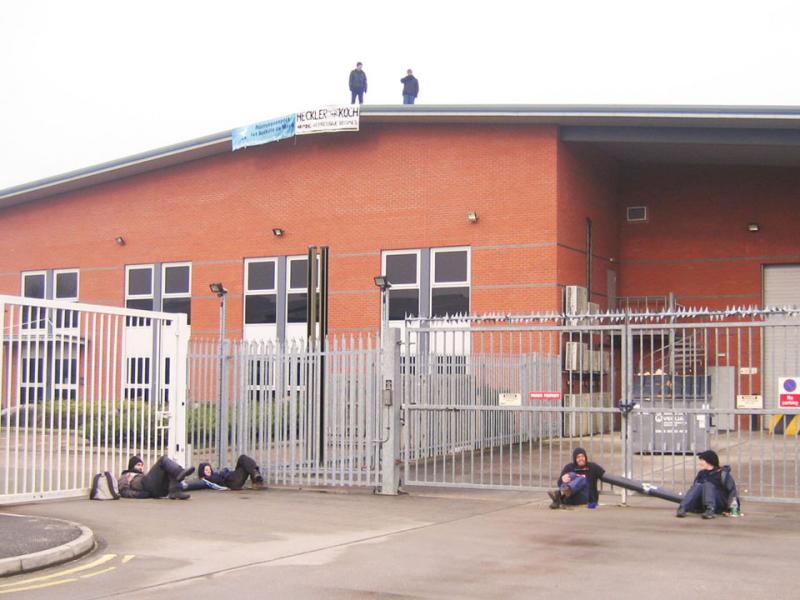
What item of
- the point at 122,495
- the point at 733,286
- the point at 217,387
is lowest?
the point at 122,495

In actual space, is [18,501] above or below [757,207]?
below

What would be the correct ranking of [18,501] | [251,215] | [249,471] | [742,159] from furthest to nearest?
1. [251,215]
2. [742,159]
3. [249,471]
4. [18,501]

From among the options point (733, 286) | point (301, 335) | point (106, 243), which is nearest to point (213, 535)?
point (301, 335)

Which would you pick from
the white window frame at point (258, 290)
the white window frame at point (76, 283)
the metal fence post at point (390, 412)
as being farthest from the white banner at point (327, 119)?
the metal fence post at point (390, 412)

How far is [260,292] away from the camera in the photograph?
1186 inches

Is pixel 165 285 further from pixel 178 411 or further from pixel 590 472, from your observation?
pixel 590 472

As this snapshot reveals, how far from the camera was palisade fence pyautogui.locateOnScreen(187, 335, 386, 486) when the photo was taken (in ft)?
50.0

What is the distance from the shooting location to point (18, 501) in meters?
13.4

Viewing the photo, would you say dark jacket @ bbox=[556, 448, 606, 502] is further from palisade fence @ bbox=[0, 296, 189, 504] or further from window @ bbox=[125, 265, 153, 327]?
window @ bbox=[125, 265, 153, 327]

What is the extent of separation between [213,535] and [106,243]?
2354 cm

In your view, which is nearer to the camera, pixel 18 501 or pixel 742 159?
pixel 18 501

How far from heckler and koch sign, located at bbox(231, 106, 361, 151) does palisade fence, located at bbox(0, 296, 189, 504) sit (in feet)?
41.5

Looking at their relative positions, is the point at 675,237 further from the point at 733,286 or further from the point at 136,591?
the point at 136,591

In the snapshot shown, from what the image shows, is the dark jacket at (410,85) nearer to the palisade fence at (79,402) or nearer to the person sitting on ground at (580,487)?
the palisade fence at (79,402)
